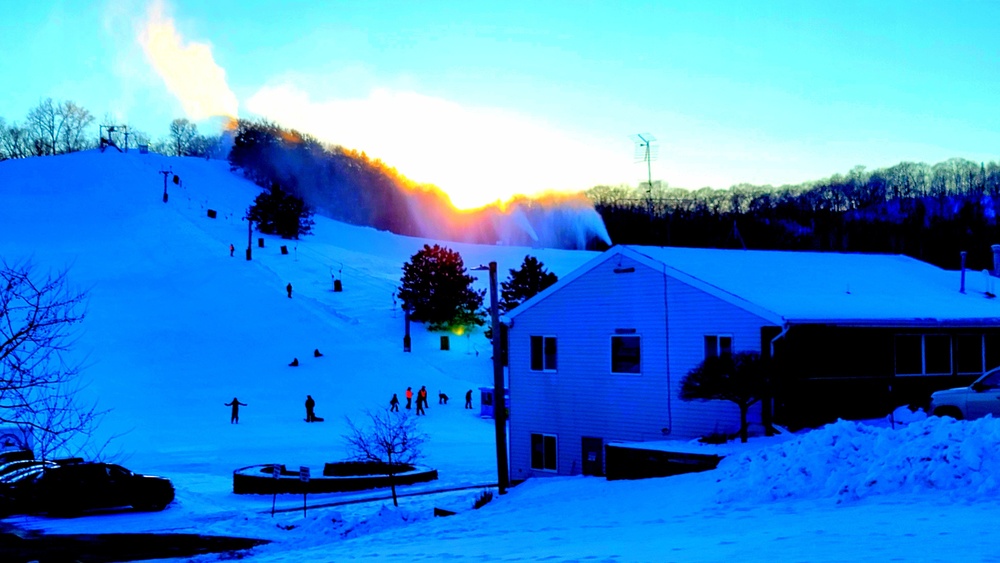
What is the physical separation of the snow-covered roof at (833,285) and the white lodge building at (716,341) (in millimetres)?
67

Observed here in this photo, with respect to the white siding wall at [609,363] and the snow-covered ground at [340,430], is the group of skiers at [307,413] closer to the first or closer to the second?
the snow-covered ground at [340,430]

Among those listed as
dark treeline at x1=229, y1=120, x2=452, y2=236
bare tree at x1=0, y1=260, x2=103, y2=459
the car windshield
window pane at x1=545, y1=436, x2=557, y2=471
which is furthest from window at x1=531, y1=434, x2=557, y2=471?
dark treeline at x1=229, y1=120, x2=452, y2=236

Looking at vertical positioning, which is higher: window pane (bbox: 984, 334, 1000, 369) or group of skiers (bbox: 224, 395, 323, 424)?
window pane (bbox: 984, 334, 1000, 369)

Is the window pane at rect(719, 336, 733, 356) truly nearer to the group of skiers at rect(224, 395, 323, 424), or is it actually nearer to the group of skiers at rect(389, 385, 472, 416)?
the group of skiers at rect(389, 385, 472, 416)

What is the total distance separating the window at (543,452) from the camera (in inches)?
1185

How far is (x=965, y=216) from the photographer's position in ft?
394

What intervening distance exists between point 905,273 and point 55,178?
113m

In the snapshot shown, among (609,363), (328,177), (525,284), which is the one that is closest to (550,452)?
(609,363)

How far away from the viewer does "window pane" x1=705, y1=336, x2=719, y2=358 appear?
2567cm

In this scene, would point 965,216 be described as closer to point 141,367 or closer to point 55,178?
point 141,367

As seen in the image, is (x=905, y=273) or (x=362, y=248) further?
(x=362, y=248)

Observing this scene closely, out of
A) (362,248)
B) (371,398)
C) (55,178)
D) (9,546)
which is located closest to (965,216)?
(362,248)

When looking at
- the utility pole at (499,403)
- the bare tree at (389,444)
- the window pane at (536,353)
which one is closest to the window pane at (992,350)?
the window pane at (536,353)

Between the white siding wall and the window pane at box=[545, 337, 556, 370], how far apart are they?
1.00ft
